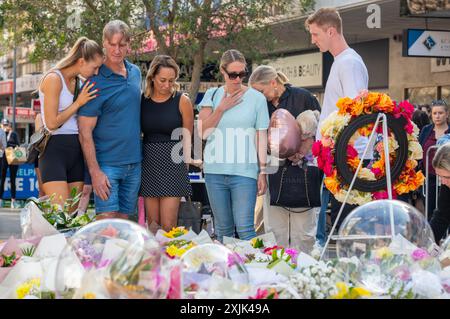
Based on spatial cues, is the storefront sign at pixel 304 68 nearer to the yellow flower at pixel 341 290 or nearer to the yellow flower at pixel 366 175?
the yellow flower at pixel 366 175

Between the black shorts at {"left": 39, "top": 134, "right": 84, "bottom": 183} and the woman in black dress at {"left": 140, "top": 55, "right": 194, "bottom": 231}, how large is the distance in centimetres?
57

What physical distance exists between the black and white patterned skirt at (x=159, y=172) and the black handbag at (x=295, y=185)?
0.99 metres

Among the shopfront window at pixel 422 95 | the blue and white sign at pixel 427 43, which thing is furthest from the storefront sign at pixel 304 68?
the blue and white sign at pixel 427 43

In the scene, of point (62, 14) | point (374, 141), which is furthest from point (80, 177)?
→ point (62, 14)

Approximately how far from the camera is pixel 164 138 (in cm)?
701

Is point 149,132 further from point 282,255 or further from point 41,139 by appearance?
point 282,255

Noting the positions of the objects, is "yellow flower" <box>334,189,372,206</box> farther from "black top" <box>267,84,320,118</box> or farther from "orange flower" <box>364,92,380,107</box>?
"black top" <box>267,84,320,118</box>

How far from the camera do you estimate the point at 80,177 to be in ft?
22.0

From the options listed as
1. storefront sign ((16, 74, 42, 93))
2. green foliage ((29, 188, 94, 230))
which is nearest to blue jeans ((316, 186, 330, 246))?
green foliage ((29, 188, 94, 230))

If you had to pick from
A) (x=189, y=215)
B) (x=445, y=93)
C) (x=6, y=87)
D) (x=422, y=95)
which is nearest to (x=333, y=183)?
(x=189, y=215)

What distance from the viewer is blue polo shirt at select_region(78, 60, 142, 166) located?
6.75 m

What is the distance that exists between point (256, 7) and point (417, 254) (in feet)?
53.3

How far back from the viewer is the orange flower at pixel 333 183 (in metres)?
5.60
